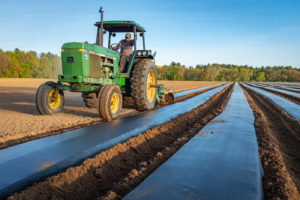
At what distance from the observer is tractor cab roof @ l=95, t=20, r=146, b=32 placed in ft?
19.0

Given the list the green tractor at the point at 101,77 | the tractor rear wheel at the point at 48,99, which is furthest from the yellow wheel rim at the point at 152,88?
the tractor rear wheel at the point at 48,99

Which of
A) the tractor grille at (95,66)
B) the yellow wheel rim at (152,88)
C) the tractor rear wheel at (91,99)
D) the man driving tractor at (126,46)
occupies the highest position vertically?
the man driving tractor at (126,46)

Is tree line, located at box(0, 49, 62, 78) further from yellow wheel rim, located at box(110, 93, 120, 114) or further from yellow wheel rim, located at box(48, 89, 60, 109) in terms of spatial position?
yellow wheel rim, located at box(110, 93, 120, 114)

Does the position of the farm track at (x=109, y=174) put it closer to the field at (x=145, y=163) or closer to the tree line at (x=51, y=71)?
the field at (x=145, y=163)

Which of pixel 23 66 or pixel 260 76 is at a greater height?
pixel 23 66

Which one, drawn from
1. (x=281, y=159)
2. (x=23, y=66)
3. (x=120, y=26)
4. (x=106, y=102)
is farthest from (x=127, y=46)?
(x=23, y=66)

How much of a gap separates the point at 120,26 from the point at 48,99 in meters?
2.69

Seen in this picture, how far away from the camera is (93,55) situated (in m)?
4.84

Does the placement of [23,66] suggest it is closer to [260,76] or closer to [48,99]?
[48,99]

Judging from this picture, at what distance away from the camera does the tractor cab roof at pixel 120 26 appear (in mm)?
5797

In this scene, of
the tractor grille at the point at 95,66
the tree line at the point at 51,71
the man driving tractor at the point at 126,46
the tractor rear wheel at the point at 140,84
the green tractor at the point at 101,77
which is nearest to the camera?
the green tractor at the point at 101,77

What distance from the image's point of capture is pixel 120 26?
607 centimetres

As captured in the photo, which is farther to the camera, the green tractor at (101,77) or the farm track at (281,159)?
the green tractor at (101,77)

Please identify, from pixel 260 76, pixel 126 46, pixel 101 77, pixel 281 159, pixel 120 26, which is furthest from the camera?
pixel 260 76
